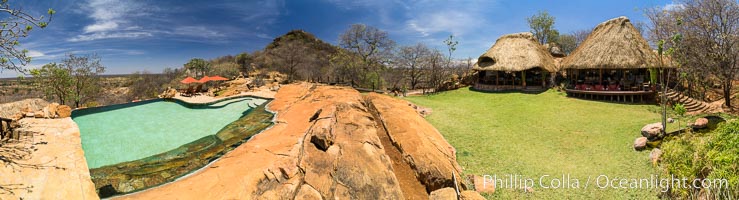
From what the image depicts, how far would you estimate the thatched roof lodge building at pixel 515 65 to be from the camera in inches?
835

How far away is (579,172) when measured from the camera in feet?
23.8

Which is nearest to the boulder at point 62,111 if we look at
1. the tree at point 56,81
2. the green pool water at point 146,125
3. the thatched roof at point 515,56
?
the green pool water at point 146,125

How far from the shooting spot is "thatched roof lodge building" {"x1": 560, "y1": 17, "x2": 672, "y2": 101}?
16.3m

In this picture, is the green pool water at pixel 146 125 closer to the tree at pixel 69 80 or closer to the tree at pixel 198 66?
the tree at pixel 69 80

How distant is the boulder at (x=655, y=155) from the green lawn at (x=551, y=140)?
14cm

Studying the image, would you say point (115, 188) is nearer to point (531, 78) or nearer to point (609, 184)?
point (609, 184)

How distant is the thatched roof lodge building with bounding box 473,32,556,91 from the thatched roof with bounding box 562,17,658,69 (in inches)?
91.9

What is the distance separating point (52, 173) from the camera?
5.68m

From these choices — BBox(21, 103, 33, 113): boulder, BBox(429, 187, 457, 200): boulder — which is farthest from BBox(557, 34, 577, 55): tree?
BBox(21, 103, 33, 113): boulder

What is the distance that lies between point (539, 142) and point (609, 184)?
3198mm

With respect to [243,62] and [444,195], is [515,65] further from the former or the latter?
[243,62]

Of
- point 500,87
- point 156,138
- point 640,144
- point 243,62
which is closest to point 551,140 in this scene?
point 640,144

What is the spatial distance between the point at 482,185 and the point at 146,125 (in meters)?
13.9

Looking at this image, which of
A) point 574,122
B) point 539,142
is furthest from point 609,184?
point 574,122
